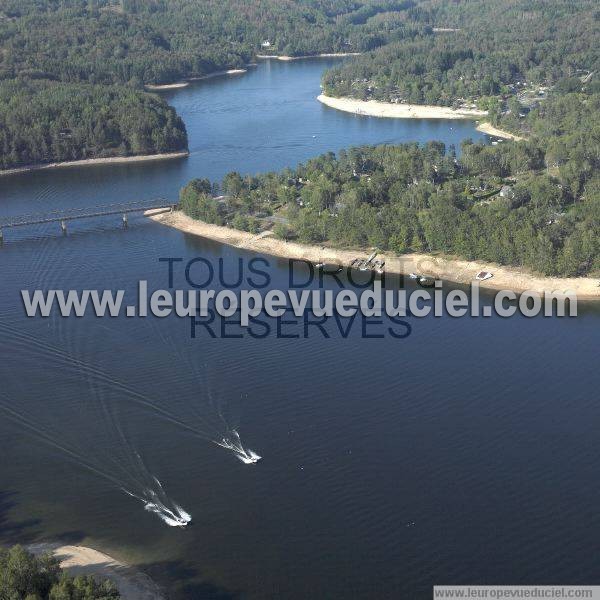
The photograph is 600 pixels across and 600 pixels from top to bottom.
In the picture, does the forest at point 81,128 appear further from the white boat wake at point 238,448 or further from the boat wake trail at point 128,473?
the white boat wake at point 238,448

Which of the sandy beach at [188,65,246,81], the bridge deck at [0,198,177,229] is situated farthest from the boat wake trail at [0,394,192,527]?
the sandy beach at [188,65,246,81]

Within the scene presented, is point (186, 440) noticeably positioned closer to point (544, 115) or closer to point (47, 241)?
point (47, 241)

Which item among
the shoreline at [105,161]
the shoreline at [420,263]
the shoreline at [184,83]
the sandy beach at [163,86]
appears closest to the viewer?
the shoreline at [420,263]

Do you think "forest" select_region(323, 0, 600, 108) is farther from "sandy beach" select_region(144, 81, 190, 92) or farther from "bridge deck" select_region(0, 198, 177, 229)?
"bridge deck" select_region(0, 198, 177, 229)

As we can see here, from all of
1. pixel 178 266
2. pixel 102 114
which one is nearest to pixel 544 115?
pixel 102 114

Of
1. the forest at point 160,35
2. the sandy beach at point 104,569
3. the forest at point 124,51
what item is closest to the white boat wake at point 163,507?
the sandy beach at point 104,569

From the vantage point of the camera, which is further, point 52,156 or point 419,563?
point 52,156

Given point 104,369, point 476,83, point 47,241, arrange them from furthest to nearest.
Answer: point 476,83, point 47,241, point 104,369
